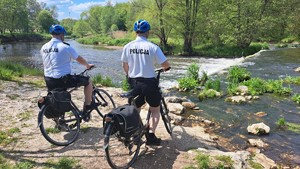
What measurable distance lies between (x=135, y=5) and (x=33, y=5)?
297 ft

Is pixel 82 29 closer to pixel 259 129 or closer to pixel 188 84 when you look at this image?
→ pixel 188 84

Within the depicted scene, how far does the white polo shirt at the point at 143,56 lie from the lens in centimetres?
523

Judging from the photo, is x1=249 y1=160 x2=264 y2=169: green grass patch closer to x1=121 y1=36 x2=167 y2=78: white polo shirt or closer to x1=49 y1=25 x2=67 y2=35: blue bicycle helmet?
x1=121 y1=36 x2=167 y2=78: white polo shirt

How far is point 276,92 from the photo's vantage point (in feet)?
44.6

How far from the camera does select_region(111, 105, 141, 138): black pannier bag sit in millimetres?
4762

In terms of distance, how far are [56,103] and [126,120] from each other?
1.87 meters

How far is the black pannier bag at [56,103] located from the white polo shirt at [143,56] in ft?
5.42

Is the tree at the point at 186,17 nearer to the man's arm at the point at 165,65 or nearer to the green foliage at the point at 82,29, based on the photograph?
the man's arm at the point at 165,65

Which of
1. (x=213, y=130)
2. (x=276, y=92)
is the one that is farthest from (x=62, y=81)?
(x=276, y=92)

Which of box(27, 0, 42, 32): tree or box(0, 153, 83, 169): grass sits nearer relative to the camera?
box(0, 153, 83, 169): grass

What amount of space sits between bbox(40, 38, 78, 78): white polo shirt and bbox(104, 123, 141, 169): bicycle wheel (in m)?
1.90

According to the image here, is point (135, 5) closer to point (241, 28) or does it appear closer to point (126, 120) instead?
point (241, 28)

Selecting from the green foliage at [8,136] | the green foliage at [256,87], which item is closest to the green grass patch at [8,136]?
the green foliage at [8,136]

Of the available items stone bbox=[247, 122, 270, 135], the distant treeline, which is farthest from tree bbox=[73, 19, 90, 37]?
stone bbox=[247, 122, 270, 135]
